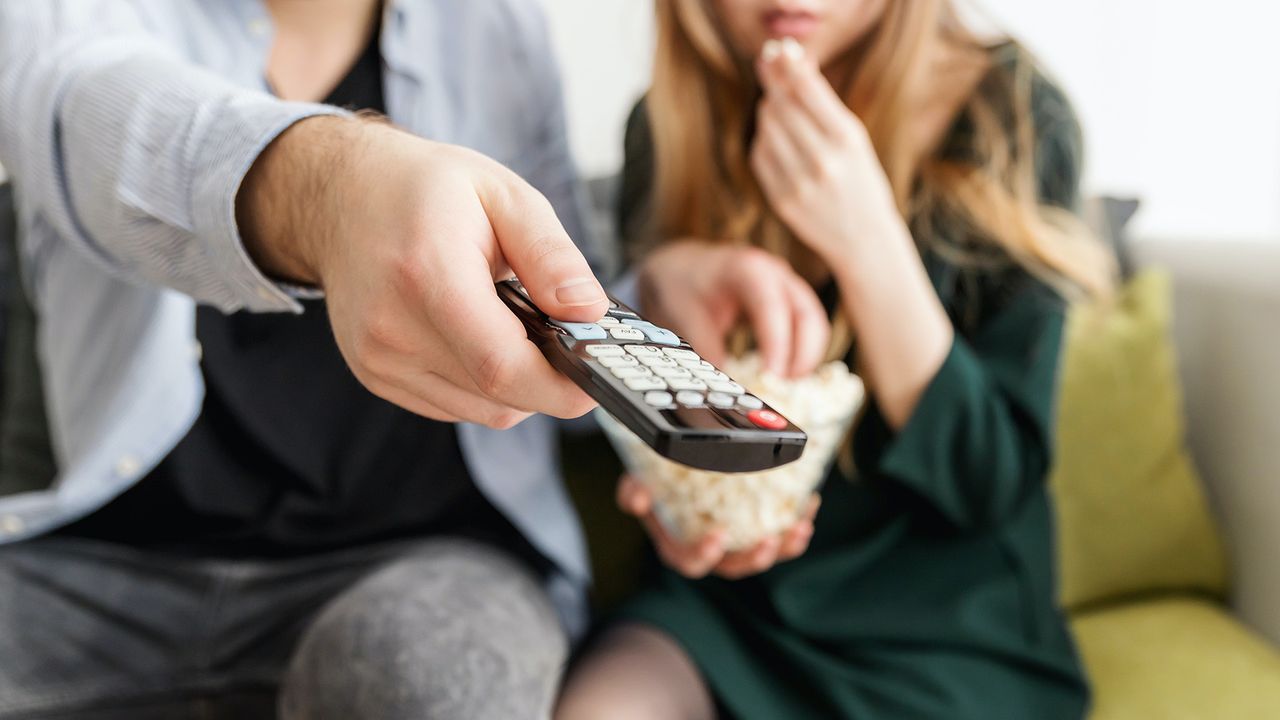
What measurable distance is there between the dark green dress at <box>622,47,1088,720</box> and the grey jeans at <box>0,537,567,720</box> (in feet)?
0.59

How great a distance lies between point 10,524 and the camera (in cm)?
75

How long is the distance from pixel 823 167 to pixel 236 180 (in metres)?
0.45

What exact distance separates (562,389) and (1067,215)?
2.38 ft

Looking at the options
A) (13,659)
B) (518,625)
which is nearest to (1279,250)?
(518,625)

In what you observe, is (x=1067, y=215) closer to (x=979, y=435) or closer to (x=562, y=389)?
(x=979, y=435)

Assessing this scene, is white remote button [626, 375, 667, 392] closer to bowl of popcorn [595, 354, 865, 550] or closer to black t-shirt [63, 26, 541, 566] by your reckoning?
bowl of popcorn [595, 354, 865, 550]

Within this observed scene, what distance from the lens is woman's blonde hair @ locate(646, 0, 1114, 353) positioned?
849mm

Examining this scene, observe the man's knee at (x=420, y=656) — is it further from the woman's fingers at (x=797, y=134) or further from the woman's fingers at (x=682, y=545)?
the woman's fingers at (x=797, y=134)

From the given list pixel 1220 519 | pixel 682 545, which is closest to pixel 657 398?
pixel 682 545

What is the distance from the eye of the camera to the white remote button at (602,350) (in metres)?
0.34

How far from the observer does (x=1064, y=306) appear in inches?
32.9

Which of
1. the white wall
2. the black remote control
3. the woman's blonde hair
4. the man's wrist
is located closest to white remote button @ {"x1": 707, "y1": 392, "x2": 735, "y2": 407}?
the black remote control

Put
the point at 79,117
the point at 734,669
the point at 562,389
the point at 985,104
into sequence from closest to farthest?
the point at 562,389
the point at 79,117
the point at 734,669
the point at 985,104

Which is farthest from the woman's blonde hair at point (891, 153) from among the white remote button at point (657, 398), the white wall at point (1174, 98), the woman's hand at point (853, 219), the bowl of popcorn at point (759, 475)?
the white remote button at point (657, 398)
